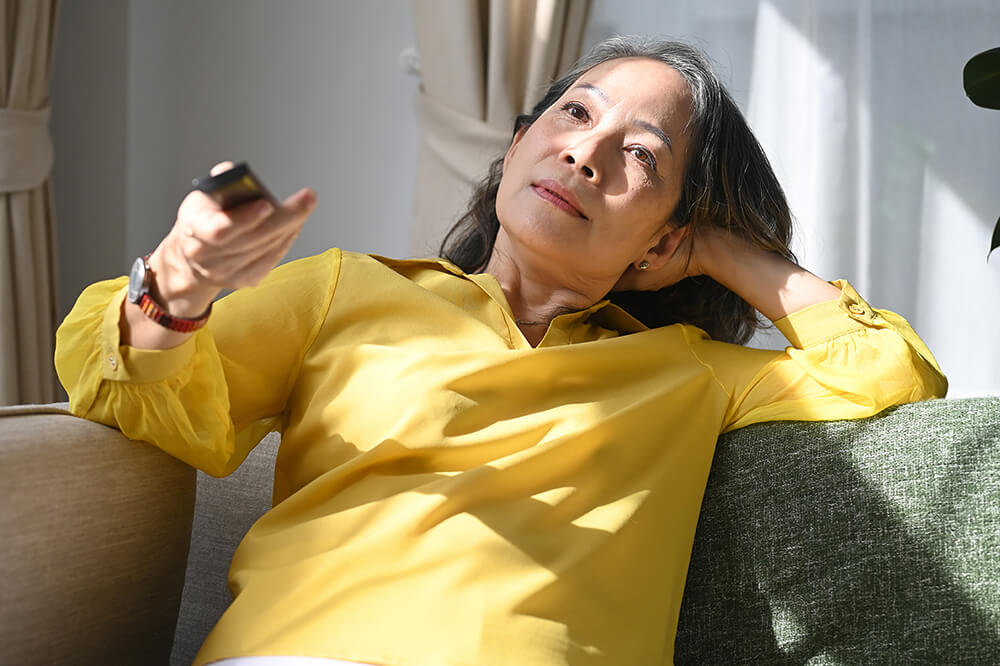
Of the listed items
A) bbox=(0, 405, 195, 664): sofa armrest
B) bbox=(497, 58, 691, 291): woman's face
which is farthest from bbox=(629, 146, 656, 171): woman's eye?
bbox=(0, 405, 195, 664): sofa armrest

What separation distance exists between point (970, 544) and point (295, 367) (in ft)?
2.74

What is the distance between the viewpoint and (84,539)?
3.24ft

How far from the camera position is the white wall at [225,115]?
8.45ft

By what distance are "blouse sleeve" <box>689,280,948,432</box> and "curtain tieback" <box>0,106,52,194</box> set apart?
1876mm

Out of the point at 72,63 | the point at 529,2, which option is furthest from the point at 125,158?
the point at 529,2

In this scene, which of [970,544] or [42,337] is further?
[42,337]

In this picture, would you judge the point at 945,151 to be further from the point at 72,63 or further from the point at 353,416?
the point at 72,63

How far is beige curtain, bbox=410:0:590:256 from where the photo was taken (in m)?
2.19

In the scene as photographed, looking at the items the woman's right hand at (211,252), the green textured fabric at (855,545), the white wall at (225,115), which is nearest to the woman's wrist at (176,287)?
the woman's right hand at (211,252)

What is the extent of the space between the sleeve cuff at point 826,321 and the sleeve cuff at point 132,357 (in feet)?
2.78

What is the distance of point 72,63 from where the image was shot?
2.73 meters

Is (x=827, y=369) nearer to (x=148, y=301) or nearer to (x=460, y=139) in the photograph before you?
(x=148, y=301)

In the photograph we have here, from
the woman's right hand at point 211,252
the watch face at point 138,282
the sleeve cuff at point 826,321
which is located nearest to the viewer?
the woman's right hand at point 211,252

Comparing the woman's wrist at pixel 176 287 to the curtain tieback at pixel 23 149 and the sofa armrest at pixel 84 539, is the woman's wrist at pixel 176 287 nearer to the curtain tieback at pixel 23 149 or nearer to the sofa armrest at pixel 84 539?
the sofa armrest at pixel 84 539
